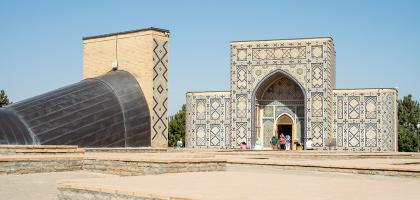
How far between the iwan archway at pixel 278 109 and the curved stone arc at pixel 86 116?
8.30 meters

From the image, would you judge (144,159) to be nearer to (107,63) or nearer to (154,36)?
(154,36)

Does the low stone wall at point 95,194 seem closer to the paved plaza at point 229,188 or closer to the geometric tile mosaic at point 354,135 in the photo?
the paved plaza at point 229,188

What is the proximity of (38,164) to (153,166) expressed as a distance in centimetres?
222

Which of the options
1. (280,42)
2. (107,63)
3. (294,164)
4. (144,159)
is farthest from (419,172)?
(280,42)

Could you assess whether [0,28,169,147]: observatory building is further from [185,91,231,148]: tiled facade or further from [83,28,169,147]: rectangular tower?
[185,91,231,148]: tiled facade

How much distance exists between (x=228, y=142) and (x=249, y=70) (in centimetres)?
356

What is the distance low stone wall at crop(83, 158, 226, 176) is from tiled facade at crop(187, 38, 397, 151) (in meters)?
16.7

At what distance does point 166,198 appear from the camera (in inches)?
209

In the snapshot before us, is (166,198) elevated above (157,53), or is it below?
below

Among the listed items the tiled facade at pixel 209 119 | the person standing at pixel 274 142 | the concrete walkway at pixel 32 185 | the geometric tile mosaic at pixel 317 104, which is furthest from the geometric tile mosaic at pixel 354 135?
the concrete walkway at pixel 32 185

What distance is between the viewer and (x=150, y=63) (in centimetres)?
2044

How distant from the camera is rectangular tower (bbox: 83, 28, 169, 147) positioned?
20.5m

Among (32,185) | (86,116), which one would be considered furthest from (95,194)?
(86,116)

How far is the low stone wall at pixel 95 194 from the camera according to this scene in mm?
5507
